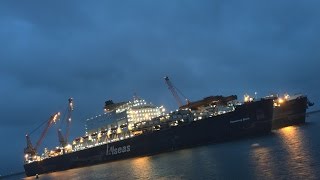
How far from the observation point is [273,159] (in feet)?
175

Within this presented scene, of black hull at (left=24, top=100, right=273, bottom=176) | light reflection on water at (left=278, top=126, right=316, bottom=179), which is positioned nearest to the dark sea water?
light reflection on water at (left=278, top=126, right=316, bottom=179)

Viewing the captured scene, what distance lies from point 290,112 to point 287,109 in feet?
11.1

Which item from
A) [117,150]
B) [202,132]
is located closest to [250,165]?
[202,132]

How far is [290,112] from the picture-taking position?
11994 centimetres

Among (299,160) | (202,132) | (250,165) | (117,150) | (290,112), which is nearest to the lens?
(299,160)

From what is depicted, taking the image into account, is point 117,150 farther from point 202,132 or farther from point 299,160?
point 299,160

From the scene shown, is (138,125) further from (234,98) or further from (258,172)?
(258,172)

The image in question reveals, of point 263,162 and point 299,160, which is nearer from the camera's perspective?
point 299,160

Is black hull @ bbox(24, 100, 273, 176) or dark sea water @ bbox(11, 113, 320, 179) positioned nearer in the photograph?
dark sea water @ bbox(11, 113, 320, 179)

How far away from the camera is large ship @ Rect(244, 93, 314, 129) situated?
114875 mm

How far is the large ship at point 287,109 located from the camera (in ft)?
377

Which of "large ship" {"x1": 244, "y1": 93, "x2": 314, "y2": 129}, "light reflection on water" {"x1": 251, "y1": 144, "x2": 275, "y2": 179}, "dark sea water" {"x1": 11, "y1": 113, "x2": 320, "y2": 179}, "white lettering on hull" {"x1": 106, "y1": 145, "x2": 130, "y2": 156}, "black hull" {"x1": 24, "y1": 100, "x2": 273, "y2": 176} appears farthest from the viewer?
"large ship" {"x1": 244, "y1": 93, "x2": 314, "y2": 129}

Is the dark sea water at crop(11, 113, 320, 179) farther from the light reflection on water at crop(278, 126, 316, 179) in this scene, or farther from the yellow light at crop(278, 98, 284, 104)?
the yellow light at crop(278, 98, 284, 104)

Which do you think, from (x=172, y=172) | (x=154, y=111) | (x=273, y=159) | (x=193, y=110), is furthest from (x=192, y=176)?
(x=154, y=111)
